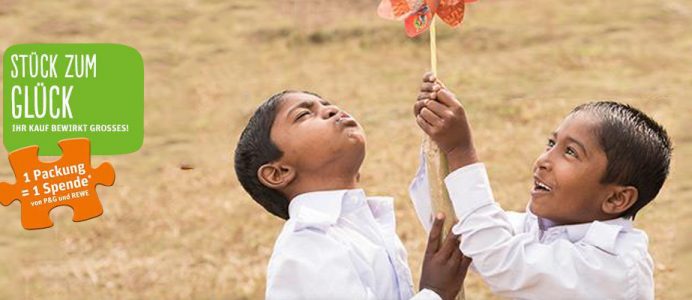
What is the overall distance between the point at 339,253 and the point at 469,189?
0.28m

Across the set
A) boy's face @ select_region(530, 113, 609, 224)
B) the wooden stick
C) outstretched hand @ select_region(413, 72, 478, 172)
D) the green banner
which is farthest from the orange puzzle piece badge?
boy's face @ select_region(530, 113, 609, 224)

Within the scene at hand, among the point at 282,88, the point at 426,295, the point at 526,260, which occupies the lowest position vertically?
the point at 282,88

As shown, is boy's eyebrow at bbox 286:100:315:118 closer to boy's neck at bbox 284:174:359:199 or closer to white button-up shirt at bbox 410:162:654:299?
boy's neck at bbox 284:174:359:199

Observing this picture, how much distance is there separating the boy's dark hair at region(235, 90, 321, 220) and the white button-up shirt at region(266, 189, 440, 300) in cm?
10

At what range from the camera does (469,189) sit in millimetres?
2400

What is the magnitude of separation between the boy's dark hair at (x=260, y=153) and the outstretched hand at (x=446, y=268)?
1.11 feet

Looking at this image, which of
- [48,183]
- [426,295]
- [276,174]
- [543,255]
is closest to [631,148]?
[543,255]

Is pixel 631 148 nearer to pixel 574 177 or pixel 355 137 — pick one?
pixel 574 177

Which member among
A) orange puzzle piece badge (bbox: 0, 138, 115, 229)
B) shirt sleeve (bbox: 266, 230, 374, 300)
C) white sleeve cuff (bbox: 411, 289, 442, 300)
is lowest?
orange puzzle piece badge (bbox: 0, 138, 115, 229)

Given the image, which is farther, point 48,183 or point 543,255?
point 48,183

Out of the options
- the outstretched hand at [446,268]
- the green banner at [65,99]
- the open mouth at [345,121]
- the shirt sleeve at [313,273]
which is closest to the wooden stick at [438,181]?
the outstretched hand at [446,268]

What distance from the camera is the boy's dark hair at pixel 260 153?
2545 millimetres

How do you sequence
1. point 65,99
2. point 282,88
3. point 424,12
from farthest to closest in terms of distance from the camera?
point 282,88 → point 65,99 → point 424,12

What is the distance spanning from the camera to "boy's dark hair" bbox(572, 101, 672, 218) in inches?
96.0
